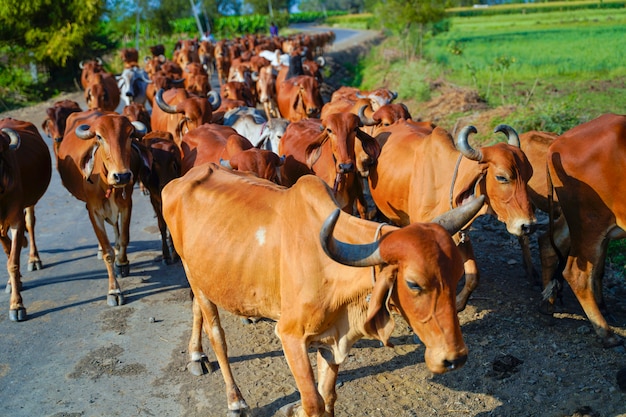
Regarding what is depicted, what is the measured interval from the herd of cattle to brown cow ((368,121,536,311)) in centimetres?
2

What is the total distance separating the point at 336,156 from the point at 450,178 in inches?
65.0

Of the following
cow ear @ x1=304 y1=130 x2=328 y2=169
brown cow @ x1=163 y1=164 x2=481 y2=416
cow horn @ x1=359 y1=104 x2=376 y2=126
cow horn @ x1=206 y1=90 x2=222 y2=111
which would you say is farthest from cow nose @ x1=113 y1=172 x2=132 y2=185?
cow horn @ x1=206 y1=90 x2=222 y2=111

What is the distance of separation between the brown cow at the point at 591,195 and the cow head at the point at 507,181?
24.8 inches

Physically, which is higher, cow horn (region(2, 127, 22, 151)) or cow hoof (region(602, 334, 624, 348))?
cow horn (region(2, 127, 22, 151))

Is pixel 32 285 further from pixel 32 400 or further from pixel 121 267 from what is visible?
pixel 32 400

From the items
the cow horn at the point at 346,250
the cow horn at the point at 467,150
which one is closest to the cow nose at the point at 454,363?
the cow horn at the point at 346,250

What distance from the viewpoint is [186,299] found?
26.6ft

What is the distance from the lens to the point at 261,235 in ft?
16.1

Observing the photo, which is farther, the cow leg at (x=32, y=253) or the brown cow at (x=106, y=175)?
the cow leg at (x=32, y=253)

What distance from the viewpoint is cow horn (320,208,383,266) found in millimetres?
3848

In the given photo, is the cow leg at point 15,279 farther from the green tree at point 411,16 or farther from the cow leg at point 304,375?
the green tree at point 411,16

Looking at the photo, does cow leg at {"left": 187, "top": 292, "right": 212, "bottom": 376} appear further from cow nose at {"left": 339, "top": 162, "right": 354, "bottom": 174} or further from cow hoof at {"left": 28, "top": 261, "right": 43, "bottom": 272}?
cow hoof at {"left": 28, "top": 261, "right": 43, "bottom": 272}

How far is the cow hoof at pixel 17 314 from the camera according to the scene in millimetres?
7693

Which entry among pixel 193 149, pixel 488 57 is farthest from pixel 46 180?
pixel 488 57
